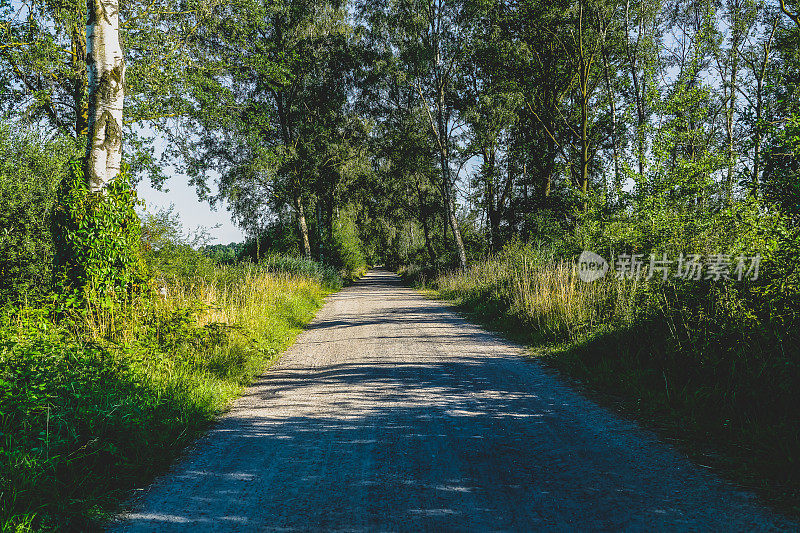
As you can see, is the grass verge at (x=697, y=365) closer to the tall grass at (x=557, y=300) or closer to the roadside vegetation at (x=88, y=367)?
the tall grass at (x=557, y=300)

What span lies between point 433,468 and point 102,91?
7.26 m

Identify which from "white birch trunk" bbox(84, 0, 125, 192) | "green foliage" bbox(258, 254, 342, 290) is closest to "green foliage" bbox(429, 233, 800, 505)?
"white birch trunk" bbox(84, 0, 125, 192)

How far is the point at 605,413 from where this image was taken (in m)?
4.85

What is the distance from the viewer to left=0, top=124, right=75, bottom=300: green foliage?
8797 mm

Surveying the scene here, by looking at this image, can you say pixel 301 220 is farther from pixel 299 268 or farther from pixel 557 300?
pixel 557 300

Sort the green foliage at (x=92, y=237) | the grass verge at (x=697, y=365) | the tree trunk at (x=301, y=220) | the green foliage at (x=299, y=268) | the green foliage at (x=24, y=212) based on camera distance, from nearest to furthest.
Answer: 1. the grass verge at (x=697, y=365)
2. the green foliage at (x=92, y=237)
3. the green foliage at (x=24, y=212)
4. the green foliage at (x=299, y=268)
5. the tree trunk at (x=301, y=220)

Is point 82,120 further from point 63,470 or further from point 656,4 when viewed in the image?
point 656,4

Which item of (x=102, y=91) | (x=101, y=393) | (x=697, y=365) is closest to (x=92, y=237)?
(x=102, y=91)

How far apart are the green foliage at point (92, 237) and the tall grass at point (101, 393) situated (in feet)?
1.29

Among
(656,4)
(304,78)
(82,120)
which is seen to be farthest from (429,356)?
(656,4)

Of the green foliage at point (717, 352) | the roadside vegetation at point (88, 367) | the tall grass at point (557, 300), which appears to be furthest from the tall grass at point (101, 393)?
the tall grass at point (557, 300)

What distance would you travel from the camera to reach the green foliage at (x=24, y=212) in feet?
28.9

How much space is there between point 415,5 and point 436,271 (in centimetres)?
1515

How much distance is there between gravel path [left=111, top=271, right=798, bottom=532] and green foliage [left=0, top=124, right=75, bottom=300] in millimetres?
6019
